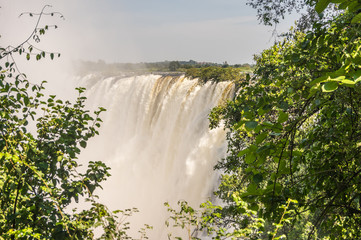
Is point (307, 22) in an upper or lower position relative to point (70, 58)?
lower

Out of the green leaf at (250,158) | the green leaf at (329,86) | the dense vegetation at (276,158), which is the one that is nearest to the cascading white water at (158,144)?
the dense vegetation at (276,158)

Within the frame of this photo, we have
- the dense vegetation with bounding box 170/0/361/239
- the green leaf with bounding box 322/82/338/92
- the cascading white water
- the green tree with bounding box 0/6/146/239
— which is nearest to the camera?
the green leaf with bounding box 322/82/338/92

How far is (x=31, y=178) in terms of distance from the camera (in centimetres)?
346

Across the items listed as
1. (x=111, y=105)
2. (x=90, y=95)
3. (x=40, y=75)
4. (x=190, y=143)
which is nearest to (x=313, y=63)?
(x=190, y=143)

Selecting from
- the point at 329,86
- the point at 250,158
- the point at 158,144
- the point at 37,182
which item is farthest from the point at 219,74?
the point at 329,86

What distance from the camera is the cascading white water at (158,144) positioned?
17484 mm

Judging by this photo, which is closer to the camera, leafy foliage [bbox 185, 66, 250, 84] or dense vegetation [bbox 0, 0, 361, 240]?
dense vegetation [bbox 0, 0, 361, 240]

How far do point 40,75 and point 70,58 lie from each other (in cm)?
799

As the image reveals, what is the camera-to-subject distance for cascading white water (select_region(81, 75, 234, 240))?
17.5 meters

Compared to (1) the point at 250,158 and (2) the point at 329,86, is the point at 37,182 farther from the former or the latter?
(2) the point at 329,86

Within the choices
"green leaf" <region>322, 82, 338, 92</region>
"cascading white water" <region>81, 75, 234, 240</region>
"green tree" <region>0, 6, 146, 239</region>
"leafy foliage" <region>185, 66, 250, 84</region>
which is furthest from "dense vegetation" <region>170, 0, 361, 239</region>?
"leafy foliage" <region>185, 66, 250, 84</region>

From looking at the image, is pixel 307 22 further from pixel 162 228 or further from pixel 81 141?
pixel 162 228

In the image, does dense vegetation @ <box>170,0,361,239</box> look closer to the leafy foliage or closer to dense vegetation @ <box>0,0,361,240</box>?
dense vegetation @ <box>0,0,361,240</box>

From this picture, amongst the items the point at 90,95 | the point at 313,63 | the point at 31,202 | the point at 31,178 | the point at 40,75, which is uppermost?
the point at 40,75
